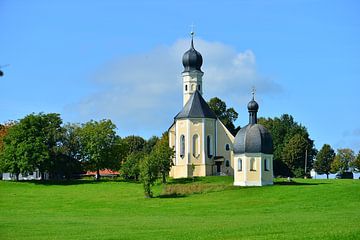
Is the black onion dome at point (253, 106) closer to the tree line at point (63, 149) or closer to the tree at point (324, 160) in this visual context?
the tree line at point (63, 149)

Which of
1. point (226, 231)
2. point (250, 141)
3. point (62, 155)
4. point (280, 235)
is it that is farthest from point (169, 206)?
point (62, 155)

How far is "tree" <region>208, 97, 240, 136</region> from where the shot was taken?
3913 inches

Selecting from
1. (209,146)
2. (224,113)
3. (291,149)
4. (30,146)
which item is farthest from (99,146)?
(291,149)

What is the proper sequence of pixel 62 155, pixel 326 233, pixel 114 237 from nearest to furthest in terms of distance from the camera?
1. pixel 326 233
2. pixel 114 237
3. pixel 62 155

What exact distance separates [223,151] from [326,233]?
189 ft

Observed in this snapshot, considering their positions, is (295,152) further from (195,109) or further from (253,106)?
(253,106)

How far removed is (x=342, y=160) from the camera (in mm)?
115188

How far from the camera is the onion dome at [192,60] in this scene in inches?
3428

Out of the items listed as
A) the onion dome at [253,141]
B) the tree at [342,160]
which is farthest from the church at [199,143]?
the tree at [342,160]

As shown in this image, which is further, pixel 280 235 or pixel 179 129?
pixel 179 129

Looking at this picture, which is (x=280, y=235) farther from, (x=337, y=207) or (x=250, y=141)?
(x=250, y=141)

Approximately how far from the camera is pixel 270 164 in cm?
6862

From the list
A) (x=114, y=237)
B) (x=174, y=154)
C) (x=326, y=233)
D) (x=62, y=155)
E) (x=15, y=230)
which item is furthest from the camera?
(x=62, y=155)

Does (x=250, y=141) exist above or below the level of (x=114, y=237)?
above
